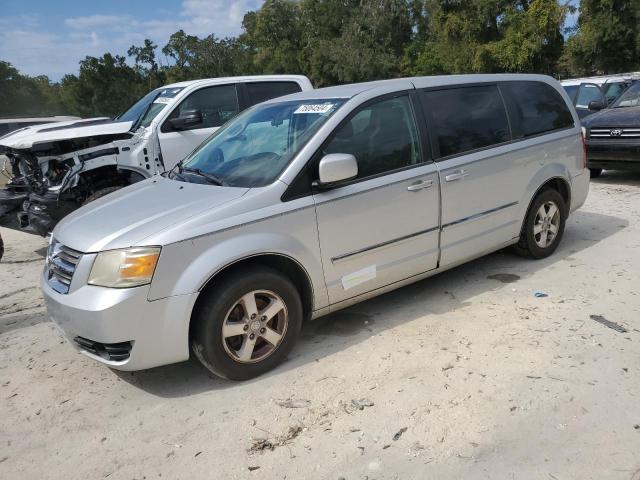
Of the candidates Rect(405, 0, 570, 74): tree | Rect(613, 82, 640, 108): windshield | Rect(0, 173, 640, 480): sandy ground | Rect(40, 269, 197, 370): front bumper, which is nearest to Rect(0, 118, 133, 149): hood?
Rect(0, 173, 640, 480): sandy ground

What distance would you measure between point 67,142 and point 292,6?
54.9 m

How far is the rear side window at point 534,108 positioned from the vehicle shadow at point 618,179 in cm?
446

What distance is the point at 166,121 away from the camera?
677cm

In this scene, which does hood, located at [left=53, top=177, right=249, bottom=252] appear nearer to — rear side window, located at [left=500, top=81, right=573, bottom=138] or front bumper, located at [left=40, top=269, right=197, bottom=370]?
front bumper, located at [left=40, top=269, right=197, bottom=370]

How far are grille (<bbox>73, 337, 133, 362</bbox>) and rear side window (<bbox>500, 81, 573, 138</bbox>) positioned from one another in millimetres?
3645

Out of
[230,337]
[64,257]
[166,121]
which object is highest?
[166,121]

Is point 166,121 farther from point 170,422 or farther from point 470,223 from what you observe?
point 170,422

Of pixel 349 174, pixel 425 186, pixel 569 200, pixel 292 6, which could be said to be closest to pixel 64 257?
pixel 349 174

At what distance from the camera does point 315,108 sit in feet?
13.0

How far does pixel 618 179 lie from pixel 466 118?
20.8ft

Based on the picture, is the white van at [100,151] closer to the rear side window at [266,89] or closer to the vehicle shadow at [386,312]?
the rear side window at [266,89]

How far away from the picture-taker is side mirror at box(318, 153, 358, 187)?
11.3 ft

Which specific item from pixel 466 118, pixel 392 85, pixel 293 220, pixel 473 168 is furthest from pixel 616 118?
pixel 293 220

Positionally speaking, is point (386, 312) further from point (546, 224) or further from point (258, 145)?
point (546, 224)
